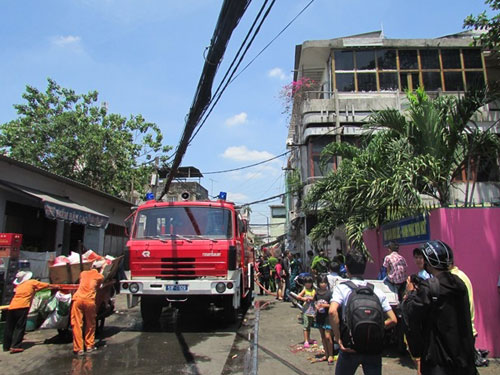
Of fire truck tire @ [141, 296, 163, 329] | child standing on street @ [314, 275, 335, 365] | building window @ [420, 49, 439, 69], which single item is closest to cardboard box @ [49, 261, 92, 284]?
fire truck tire @ [141, 296, 163, 329]

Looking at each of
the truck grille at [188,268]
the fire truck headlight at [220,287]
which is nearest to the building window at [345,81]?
the truck grille at [188,268]

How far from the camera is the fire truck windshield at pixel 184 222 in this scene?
8047 millimetres

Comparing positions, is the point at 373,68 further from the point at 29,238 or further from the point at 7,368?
the point at 7,368

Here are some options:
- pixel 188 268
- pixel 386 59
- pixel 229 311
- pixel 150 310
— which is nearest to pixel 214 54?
pixel 188 268

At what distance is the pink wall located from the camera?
18.1 ft

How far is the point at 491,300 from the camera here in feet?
18.2

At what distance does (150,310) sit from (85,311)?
235 centimetres

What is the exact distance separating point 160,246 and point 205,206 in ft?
4.20

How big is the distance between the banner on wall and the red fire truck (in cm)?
322

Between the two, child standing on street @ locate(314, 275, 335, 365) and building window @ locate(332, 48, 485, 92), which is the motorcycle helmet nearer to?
child standing on street @ locate(314, 275, 335, 365)

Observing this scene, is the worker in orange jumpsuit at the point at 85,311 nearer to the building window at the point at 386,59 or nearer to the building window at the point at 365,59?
the building window at the point at 365,59

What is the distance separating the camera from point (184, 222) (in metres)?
8.16

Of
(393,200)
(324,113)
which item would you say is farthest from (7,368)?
(324,113)

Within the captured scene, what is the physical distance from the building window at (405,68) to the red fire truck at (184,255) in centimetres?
1074
